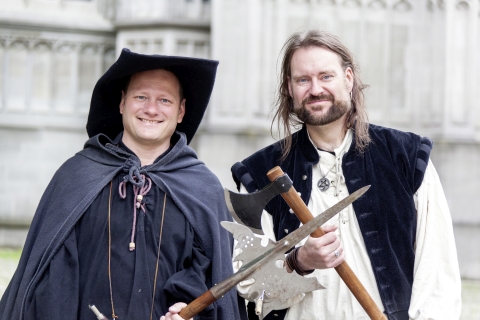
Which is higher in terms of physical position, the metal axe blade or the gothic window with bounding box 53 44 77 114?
the gothic window with bounding box 53 44 77 114

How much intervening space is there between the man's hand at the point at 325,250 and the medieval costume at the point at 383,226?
0.30 m

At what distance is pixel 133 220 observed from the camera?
3.53 m

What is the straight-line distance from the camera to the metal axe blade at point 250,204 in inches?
127

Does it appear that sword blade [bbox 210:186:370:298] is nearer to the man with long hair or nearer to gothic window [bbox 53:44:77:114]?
the man with long hair

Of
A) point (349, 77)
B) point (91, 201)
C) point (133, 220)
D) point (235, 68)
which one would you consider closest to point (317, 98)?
point (349, 77)

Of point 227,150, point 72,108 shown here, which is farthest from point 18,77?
point 227,150

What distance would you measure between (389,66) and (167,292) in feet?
26.8

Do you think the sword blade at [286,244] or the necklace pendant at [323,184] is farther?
the necklace pendant at [323,184]

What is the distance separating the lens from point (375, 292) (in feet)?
11.6

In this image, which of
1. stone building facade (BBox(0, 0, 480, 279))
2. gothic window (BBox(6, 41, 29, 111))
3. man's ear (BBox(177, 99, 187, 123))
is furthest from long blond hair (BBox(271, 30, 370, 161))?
gothic window (BBox(6, 41, 29, 111))

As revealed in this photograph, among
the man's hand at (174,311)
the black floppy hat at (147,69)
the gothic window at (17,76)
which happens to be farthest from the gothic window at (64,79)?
the man's hand at (174,311)

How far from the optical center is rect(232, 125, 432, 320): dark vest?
3.51 meters

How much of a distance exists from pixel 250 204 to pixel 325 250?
33 cm

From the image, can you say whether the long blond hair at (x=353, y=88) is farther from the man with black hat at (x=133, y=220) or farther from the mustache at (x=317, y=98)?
the man with black hat at (x=133, y=220)
